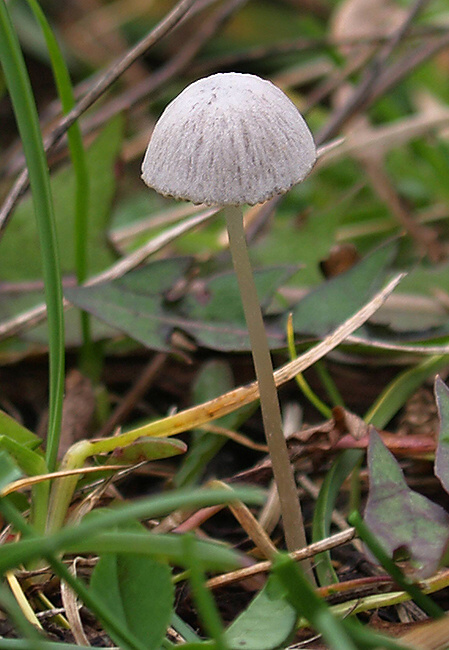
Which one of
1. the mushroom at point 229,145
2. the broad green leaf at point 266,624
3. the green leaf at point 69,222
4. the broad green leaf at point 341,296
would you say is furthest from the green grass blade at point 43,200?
the green leaf at point 69,222

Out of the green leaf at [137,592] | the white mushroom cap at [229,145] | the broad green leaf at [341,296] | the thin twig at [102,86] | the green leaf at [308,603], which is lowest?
the green leaf at [137,592]

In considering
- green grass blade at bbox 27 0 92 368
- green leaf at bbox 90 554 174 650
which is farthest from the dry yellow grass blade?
green grass blade at bbox 27 0 92 368

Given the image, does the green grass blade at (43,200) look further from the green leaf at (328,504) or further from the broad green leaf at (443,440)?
the broad green leaf at (443,440)

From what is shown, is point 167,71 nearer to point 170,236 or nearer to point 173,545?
point 170,236

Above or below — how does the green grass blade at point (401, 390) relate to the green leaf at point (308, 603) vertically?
above

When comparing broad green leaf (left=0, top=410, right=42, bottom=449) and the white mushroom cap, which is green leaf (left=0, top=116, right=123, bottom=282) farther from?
the white mushroom cap

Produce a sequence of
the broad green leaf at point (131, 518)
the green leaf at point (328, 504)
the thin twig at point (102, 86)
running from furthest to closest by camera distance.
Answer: the thin twig at point (102, 86) → the green leaf at point (328, 504) → the broad green leaf at point (131, 518)
